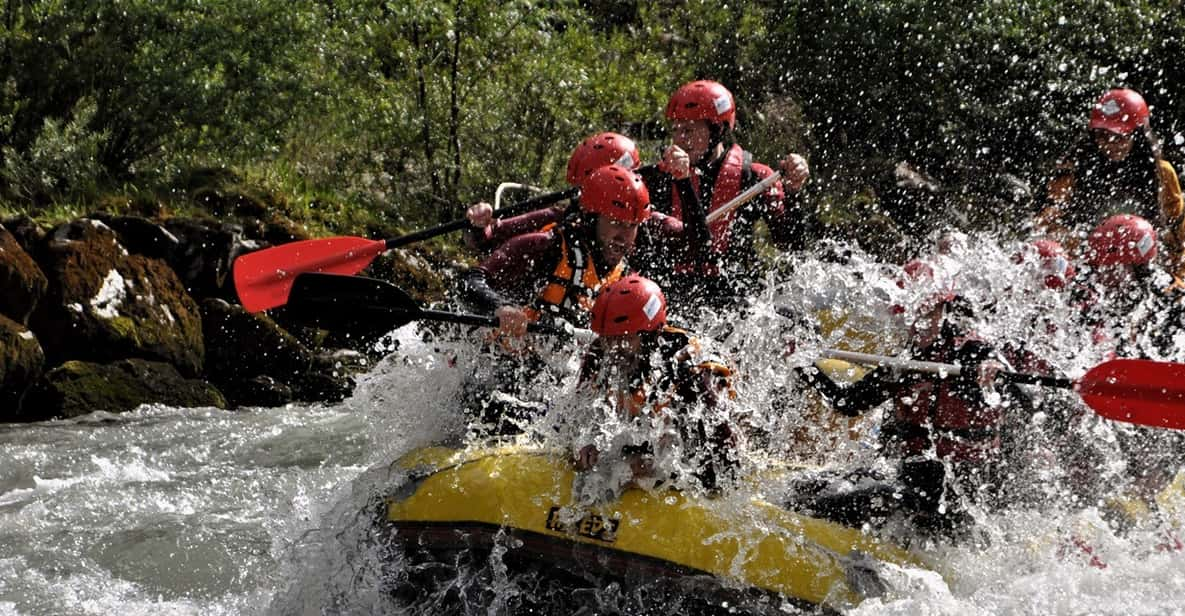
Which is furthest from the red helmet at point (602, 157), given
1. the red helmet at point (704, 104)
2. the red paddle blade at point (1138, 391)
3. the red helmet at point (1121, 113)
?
the red helmet at point (1121, 113)

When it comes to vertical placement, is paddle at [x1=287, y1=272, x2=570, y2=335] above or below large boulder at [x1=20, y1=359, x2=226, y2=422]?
above

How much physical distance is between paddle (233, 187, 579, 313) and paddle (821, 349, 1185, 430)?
2371 millimetres

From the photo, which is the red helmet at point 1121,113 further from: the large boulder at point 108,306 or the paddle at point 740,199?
the large boulder at point 108,306

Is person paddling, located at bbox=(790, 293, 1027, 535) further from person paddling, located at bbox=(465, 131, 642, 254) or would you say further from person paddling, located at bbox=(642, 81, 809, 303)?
person paddling, located at bbox=(465, 131, 642, 254)

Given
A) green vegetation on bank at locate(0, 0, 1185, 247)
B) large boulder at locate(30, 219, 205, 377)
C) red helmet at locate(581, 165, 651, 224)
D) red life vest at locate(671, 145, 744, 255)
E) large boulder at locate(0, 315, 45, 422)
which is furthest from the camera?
green vegetation on bank at locate(0, 0, 1185, 247)

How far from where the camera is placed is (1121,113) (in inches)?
265

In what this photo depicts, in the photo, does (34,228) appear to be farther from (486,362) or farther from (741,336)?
(741,336)

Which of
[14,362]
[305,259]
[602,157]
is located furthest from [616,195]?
[14,362]

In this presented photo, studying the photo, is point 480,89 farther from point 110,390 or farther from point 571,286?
point 571,286

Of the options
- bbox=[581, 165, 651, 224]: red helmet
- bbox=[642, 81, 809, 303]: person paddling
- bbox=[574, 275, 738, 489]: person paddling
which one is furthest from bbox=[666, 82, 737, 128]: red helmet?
bbox=[574, 275, 738, 489]: person paddling

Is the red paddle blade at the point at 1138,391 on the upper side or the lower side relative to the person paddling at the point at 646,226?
lower

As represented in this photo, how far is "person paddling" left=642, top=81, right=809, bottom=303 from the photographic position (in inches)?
236

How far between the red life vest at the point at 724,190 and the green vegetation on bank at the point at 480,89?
394cm

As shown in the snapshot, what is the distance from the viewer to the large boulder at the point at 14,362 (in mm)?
7008
